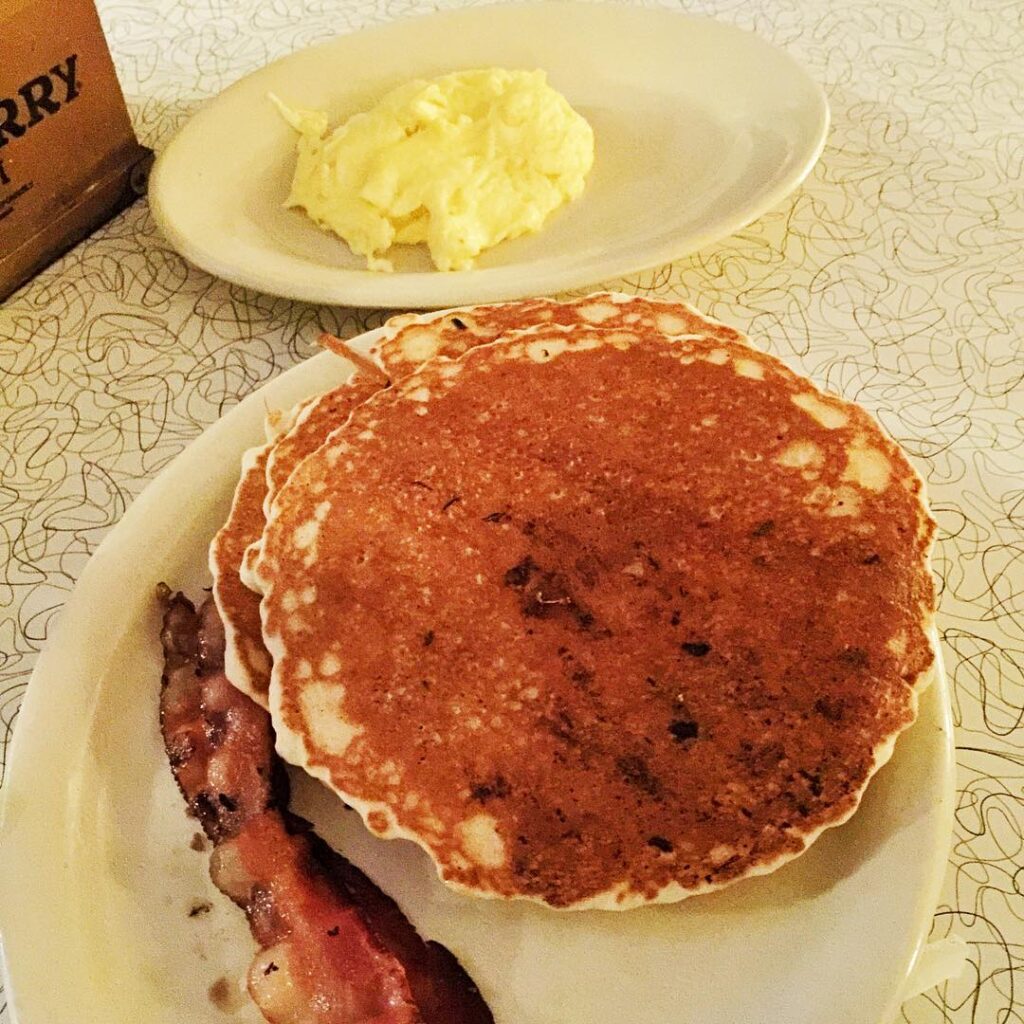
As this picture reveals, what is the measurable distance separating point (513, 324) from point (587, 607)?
50 cm

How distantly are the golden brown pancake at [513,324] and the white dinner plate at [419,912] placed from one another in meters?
0.56

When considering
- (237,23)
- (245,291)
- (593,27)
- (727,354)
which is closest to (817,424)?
(727,354)

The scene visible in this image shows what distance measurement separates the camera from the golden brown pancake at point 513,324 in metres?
1.35

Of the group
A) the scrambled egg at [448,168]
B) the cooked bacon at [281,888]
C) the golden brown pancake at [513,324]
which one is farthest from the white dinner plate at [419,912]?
the scrambled egg at [448,168]

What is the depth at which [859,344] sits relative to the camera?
67.1 inches

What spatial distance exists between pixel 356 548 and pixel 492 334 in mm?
414

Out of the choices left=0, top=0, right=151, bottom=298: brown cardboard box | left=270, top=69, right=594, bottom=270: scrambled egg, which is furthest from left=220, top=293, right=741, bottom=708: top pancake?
left=0, top=0, right=151, bottom=298: brown cardboard box

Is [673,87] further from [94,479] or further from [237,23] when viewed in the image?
[94,479]

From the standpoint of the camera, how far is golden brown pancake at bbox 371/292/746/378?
1.35 m

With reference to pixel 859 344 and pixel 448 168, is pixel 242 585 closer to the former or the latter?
pixel 448 168

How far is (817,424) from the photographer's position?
4.00 feet

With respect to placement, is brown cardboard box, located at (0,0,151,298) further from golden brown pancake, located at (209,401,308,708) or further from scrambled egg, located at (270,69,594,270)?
golden brown pancake, located at (209,401,308,708)

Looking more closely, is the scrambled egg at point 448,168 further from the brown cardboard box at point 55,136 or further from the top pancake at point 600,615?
the top pancake at point 600,615

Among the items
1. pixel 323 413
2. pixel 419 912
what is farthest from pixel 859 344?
pixel 419 912
